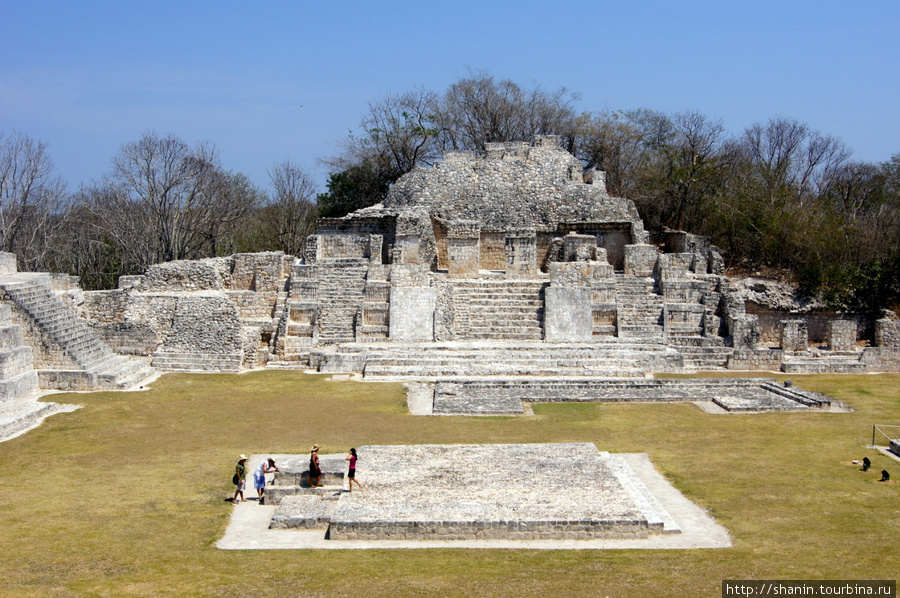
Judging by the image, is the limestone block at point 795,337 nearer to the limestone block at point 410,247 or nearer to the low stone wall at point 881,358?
the low stone wall at point 881,358

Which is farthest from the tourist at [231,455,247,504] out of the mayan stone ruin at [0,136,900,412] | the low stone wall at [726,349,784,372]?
the low stone wall at [726,349,784,372]

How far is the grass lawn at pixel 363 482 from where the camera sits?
8523mm

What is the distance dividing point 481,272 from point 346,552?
18.3 m

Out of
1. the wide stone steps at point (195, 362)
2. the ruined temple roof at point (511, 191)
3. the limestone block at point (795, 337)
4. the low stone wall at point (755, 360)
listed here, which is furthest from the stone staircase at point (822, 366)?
the wide stone steps at point (195, 362)

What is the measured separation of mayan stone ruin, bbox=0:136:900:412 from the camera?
19703 mm

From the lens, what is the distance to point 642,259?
84.6 feet

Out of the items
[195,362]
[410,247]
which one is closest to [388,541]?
[195,362]

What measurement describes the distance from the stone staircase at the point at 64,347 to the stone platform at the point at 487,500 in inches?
337

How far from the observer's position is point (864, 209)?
34.5 m

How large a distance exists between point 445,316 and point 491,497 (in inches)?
471

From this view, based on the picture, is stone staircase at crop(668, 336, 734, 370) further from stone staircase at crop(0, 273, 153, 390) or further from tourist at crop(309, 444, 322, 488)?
stone staircase at crop(0, 273, 153, 390)

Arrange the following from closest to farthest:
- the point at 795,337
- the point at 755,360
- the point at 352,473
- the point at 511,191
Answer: the point at 352,473, the point at 755,360, the point at 795,337, the point at 511,191

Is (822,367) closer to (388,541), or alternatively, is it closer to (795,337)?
(795,337)

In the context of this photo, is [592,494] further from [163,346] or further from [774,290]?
[774,290]
